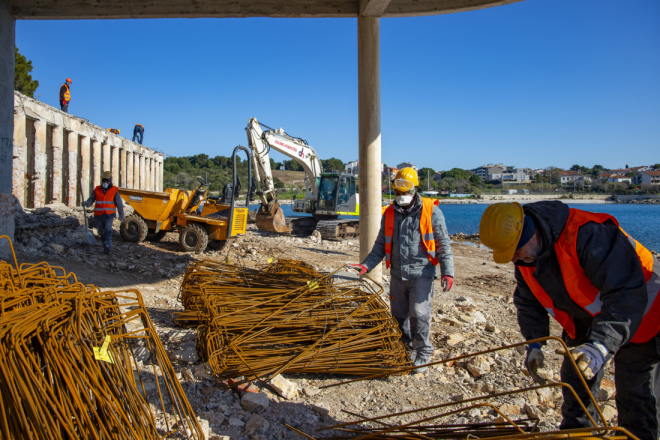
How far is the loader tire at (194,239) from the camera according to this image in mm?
10094

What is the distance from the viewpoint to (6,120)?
7.24m

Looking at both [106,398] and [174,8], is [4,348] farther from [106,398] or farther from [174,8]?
[174,8]

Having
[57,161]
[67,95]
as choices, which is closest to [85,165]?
[57,161]

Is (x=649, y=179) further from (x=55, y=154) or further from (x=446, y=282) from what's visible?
(x=446, y=282)

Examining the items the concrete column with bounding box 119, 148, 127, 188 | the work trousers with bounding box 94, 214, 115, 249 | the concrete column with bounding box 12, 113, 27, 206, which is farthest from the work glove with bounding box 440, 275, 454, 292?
the concrete column with bounding box 119, 148, 127, 188

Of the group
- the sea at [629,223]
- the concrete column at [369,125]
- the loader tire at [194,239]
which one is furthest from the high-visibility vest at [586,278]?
the sea at [629,223]

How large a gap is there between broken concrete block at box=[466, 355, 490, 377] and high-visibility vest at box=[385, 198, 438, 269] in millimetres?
1045

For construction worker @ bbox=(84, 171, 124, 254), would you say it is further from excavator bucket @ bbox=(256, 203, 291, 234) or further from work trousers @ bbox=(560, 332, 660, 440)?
work trousers @ bbox=(560, 332, 660, 440)

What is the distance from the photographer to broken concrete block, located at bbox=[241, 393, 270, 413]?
3.14 m

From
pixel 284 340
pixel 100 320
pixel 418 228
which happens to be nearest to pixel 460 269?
pixel 418 228

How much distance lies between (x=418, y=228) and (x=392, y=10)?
4.78 m

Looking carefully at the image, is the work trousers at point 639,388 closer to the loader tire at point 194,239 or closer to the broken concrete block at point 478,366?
the broken concrete block at point 478,366

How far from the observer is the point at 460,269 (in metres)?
11.2

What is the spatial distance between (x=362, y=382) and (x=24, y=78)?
100ft
